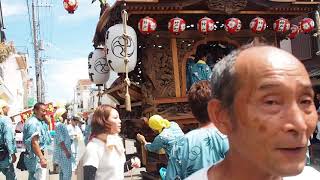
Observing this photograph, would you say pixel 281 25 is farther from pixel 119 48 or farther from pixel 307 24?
pixel 119 48

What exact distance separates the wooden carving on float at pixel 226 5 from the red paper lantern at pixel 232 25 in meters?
0.20

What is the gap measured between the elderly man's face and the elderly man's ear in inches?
1.5

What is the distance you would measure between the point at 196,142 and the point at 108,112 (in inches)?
51.1

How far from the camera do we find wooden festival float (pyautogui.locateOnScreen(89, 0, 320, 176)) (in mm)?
7969

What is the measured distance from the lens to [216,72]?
1.39 m

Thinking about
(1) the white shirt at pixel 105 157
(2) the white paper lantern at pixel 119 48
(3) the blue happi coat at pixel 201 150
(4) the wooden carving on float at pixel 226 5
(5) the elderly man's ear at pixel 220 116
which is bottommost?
(1) the white shirt at pixel 105 157

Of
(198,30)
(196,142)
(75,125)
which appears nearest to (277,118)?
(196,142)

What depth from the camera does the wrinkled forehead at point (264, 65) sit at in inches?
47.4

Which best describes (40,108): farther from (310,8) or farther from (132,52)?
(310,8)

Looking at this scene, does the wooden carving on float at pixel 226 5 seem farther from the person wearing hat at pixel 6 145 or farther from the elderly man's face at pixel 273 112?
the elderly man's face at pixel 273 112

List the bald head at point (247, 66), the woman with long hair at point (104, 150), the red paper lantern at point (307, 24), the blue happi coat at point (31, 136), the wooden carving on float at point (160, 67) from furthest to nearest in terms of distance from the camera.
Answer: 1. the red paper lantern at point (307, 24)
2. the wooden carving on float at point (160, 67)
3. the blue happi coat at point (31, 136)
4. the woman with long hair at point (104, 150)
5. the bald head at point (247, 66)

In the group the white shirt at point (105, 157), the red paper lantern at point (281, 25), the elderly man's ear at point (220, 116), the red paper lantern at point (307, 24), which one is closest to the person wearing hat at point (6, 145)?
the white shirt at point (105, 157)

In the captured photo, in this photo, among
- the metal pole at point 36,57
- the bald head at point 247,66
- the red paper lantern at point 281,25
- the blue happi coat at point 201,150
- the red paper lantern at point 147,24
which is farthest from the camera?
the metal pole at point 36,57

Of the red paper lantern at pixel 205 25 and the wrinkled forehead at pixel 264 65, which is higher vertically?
the red paper lantern at pixel 205 25
